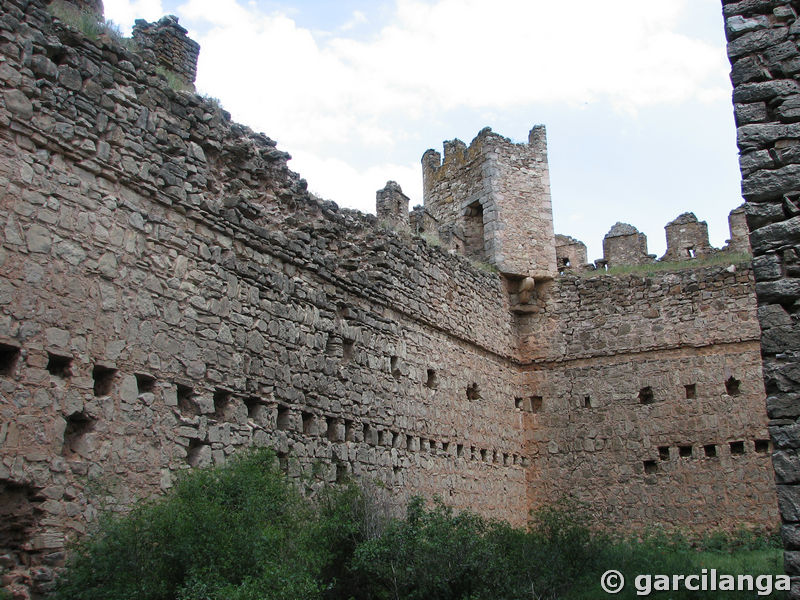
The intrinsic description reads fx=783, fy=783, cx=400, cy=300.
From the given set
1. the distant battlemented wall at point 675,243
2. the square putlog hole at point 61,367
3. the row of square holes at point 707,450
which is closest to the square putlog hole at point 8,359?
the square putlog hole at point 61,367

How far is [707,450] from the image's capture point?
13453 millimetres

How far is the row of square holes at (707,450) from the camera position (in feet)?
42.9

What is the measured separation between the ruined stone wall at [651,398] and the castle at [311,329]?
38 millimetres

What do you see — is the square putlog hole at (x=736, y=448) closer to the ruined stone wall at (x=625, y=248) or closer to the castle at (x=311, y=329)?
the castle at (x=311, y=329)

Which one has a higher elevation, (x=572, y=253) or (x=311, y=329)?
(x=572, y=253)

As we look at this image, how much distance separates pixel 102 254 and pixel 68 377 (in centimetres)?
114

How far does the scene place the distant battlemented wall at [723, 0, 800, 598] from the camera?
188 inches

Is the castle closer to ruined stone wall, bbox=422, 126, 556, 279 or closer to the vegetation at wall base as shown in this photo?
ruined stone wall, bbox=422, 126, 556, 279

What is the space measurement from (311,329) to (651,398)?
754 cm

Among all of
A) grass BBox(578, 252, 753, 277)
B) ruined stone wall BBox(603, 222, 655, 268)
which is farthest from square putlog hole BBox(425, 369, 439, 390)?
ruined stone wall BBox(603, 222, 655, 268)

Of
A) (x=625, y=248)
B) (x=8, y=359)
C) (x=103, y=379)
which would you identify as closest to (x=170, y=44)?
(x=103, y=379)

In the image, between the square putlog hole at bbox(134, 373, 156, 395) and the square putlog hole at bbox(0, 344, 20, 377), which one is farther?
the square putlog hole at bbox(134, 373, 156, 395)

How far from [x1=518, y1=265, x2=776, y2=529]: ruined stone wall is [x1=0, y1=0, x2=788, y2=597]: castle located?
4 centimetres

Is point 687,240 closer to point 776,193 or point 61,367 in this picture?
point 776,193
